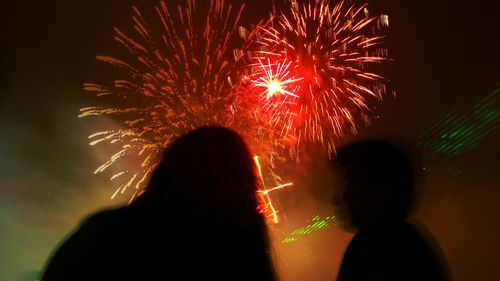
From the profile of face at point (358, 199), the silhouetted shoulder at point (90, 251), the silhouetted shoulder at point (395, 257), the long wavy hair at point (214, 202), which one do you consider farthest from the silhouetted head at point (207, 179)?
the profile of face at point (358, 199)

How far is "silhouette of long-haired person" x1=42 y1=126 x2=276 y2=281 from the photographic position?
3.63ft

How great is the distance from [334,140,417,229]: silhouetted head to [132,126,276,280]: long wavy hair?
3.31ft

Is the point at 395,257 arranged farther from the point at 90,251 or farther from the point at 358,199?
the point at 90,251

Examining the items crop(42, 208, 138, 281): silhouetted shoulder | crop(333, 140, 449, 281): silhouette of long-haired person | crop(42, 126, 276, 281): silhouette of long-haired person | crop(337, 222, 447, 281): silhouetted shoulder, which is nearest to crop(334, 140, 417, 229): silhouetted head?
crop(333, 140, 449, 281): silhouette of long-haired person

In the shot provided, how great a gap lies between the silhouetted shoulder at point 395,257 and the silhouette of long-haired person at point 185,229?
0.85 meters

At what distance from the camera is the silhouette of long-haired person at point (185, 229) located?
1105 millimetres

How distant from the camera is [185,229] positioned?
4.11 ft

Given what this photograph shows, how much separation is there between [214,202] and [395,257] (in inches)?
42.2

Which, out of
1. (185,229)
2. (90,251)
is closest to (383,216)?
(185,229)

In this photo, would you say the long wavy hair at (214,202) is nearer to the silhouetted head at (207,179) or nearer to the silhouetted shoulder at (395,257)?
the silhouetted head at (207,179)

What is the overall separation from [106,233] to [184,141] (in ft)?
1.77

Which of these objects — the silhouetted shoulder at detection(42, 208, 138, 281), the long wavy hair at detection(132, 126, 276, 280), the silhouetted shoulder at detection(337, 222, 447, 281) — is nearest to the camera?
the silhouetted shoulder at detection(42, 208, 138, 281)

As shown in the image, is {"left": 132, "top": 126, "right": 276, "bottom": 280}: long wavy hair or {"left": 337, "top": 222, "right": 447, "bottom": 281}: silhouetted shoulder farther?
{"left": 337, "top": 222, "right": 447, "bottom": 281}: silhouetted shoulder

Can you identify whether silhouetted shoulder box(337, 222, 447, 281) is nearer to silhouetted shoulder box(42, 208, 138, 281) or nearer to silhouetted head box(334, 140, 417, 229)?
silhouetted head box(334, 140, 417, 229)
